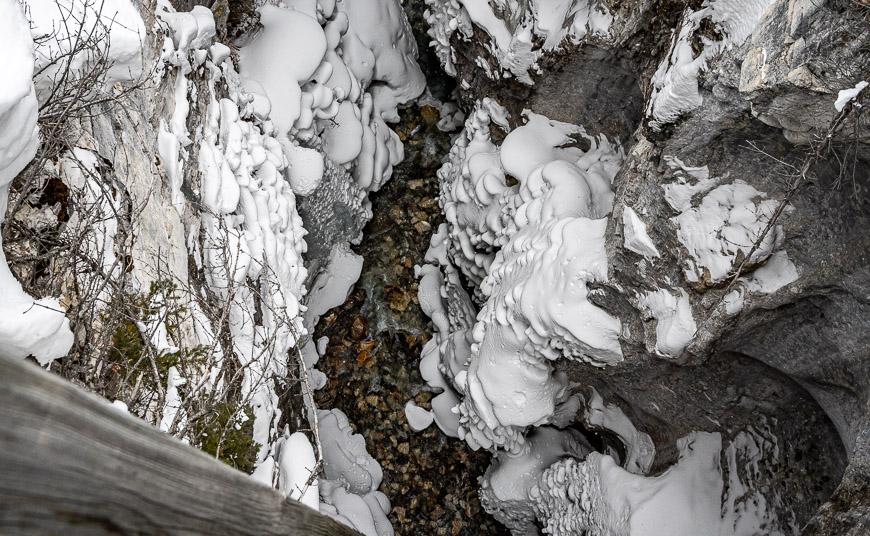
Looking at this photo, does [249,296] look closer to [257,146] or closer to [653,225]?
[257,146]

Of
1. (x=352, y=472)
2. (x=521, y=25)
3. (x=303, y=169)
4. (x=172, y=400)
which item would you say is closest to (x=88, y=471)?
(x=172, y=400)

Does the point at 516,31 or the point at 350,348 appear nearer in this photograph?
the point at 516,31

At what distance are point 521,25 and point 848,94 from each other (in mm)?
2607

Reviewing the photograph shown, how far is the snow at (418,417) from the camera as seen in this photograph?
16.6 feet

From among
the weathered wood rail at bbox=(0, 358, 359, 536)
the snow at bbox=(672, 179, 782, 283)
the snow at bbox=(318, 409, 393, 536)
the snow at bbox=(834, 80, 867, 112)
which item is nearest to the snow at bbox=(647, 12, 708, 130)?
the snow at bbox=(672, 179, 782, 283)

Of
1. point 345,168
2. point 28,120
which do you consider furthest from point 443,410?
point 28,120

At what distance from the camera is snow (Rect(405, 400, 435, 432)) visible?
5.06m

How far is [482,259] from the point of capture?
15.4ft

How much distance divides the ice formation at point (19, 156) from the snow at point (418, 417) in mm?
3541

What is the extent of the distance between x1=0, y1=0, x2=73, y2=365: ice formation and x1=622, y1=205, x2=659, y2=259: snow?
2.31 metres

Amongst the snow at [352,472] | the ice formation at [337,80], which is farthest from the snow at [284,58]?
the snow at [352,472]

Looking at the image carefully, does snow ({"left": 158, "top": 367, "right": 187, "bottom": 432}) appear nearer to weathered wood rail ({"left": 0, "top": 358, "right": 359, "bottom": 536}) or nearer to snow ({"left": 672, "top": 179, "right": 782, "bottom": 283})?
weathered wood rail ({"left": 0, "top": 358, "right": 359, "bottom": 536})

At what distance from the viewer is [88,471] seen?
492 mm

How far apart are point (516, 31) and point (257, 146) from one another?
1.88 m
